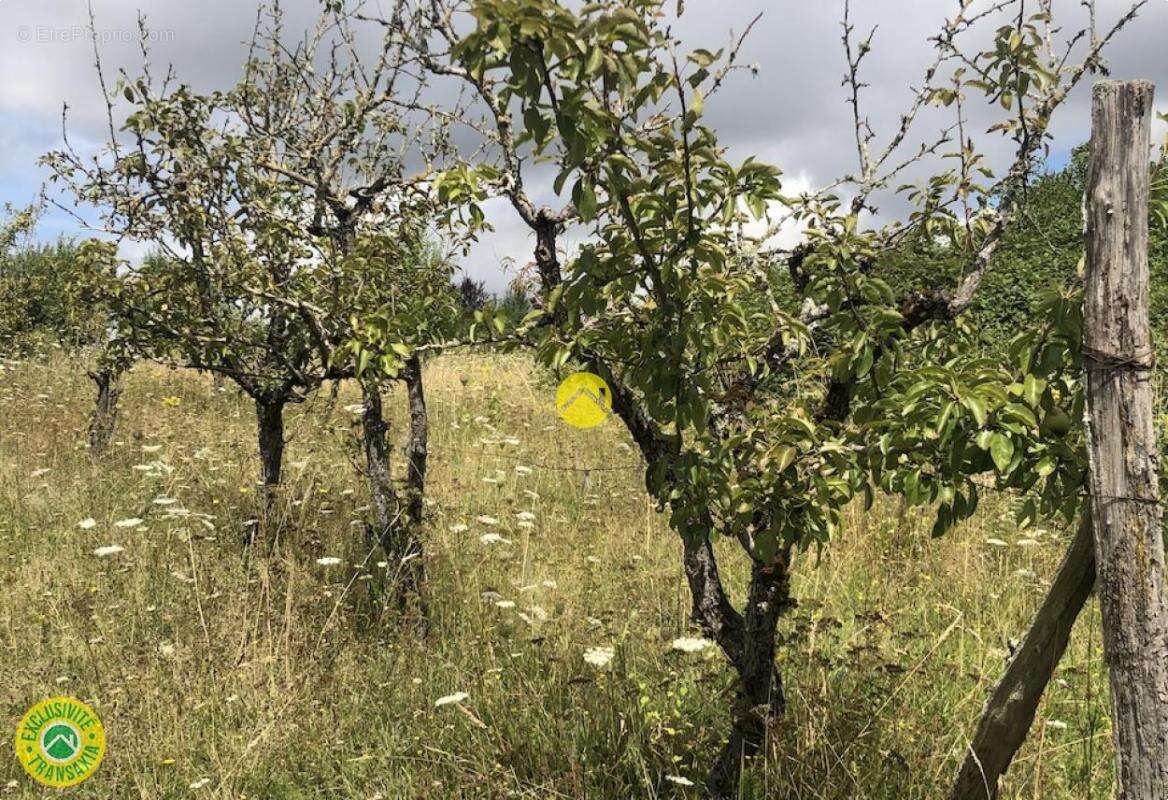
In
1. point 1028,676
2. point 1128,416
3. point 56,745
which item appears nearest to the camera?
point 1128,416

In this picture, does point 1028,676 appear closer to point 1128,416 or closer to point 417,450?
point 1128,416

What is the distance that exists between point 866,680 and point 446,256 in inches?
130

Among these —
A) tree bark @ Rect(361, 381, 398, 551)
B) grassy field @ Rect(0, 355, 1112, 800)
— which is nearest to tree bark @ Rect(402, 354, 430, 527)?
tree bark @ Rect(361, 381, 398, 551)

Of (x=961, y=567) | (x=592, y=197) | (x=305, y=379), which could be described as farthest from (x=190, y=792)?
(x=961, y=567)

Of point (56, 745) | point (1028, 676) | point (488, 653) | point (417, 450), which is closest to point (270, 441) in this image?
point (417, 450)

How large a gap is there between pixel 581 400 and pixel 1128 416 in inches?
56.0

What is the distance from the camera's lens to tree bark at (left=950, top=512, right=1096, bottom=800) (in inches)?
92.4

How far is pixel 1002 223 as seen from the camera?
256 cm

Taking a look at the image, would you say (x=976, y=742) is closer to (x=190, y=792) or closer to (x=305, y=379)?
(x=190, y=792)

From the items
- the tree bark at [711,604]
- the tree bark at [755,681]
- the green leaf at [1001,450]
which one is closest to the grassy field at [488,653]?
the tree bark at [755,681]

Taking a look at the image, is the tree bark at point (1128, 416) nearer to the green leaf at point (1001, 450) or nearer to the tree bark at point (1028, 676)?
the tree bark at point (1028, 676)

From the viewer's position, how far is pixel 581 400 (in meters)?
2.46

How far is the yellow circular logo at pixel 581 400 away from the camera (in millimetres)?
2422

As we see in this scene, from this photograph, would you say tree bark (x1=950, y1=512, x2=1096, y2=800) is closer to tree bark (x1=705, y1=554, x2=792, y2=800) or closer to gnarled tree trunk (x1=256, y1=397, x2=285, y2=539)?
tree bark (x1=705, y1=554, x2=792, y2=800)
